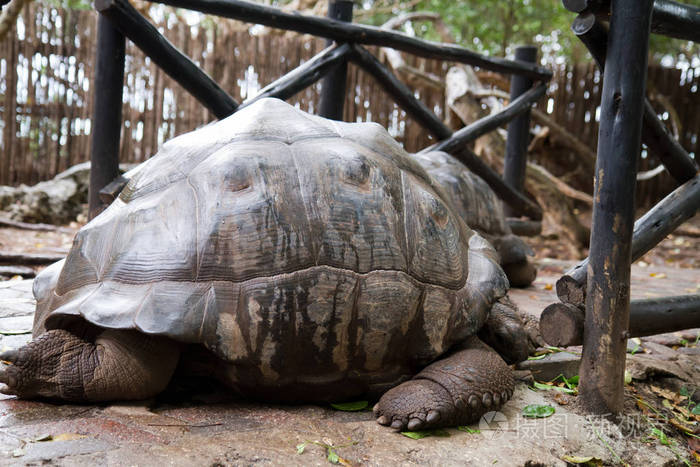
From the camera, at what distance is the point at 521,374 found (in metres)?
2.48

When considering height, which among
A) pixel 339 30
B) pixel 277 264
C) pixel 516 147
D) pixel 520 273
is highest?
pixel 339 30

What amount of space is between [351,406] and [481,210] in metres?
2.23

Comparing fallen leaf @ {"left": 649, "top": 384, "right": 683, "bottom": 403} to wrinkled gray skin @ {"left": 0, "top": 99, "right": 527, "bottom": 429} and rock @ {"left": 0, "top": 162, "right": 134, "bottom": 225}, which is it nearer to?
wrinkled gray skin @ {"left": 0, "top": 99, "right": 527, "bottom": 429}

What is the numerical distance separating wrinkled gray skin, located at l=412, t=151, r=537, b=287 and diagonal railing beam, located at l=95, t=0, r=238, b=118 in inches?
48.3

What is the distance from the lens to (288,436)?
181 cm

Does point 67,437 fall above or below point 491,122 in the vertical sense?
below

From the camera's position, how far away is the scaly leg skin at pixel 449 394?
1.92 meters

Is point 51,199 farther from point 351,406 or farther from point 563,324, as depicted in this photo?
point 563,324

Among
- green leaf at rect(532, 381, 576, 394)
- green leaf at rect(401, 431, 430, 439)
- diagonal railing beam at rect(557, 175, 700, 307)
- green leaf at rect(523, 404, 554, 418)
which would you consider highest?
diagonal railing beam at rect(557, 175, 700, 307)

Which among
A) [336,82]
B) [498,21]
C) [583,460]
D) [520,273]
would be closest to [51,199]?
[336,82]

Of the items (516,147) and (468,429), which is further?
(516,147)

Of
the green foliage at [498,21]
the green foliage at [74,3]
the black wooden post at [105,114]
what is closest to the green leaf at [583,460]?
the black wooden post at [105,114]

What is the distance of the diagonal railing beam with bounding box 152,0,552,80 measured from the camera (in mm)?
3480

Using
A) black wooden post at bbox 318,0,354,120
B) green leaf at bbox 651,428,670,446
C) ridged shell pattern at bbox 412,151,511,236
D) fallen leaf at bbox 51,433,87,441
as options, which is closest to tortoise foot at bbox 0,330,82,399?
fallen leaf at bbox 51,433,87,441
